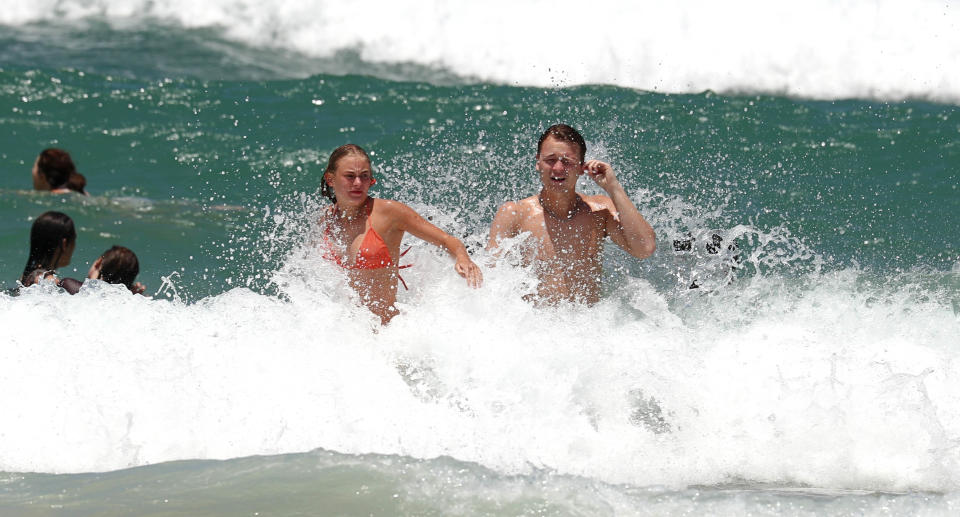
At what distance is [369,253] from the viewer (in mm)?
5195

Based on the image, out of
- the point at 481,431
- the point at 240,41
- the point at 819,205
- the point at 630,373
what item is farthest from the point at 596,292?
the point at 240,41

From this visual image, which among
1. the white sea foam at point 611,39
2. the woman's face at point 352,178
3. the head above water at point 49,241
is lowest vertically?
the head above water at point 49,241

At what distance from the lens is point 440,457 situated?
4074 millimetres

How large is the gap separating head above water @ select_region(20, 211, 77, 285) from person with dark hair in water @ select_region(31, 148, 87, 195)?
13.9ft

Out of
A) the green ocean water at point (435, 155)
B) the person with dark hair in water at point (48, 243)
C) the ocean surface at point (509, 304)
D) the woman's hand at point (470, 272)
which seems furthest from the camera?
the green ocean water at point (435, 155)

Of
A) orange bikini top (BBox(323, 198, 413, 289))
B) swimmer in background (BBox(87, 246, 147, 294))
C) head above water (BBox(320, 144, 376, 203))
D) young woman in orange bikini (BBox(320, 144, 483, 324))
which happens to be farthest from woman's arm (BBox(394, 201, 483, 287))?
swimmer in background (BBox(87, 246, 147, 294))

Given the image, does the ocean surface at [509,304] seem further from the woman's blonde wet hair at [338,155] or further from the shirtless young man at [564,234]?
the woman's blonde wet hair at [338,155]

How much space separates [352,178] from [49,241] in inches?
83.7

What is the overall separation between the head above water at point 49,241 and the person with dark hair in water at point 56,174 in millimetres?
4232

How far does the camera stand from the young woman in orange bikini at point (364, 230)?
5125 millimetres

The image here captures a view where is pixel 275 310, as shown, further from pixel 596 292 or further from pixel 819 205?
pixel 819 205

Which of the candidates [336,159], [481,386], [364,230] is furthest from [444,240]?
[481,386]

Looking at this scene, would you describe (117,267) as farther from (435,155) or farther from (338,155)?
(435,155)

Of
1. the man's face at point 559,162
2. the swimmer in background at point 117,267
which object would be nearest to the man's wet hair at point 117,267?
the swimmer in background at point 117,267
